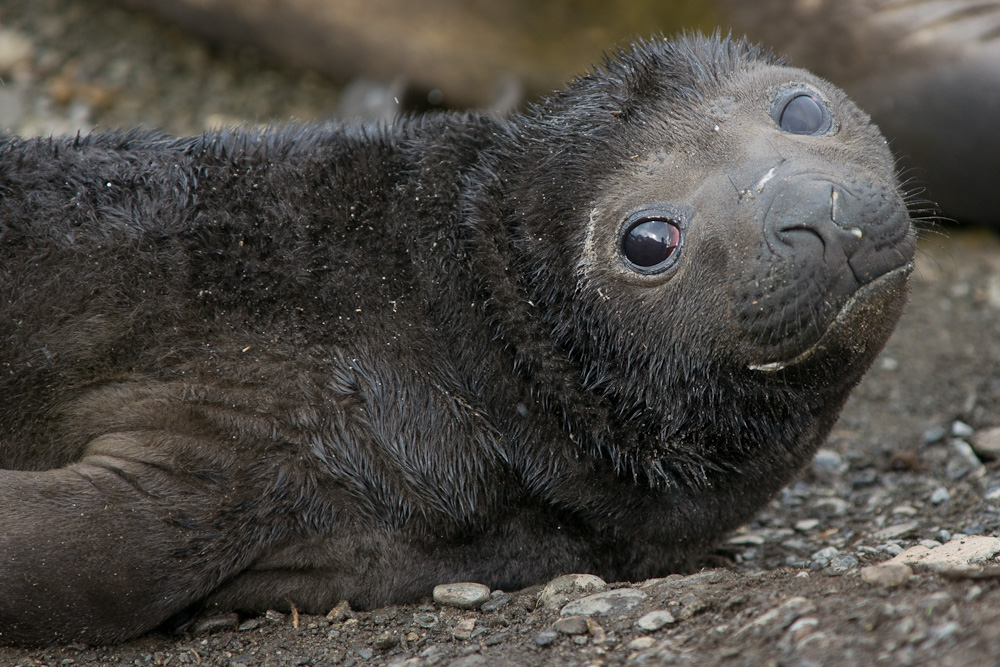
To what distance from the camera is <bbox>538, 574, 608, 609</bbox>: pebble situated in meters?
3.60

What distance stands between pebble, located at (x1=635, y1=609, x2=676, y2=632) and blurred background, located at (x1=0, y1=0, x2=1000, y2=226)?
4.55m

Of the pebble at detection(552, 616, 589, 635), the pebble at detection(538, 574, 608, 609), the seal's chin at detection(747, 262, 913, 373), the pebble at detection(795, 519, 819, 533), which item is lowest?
the pebble at detection(552, 616, 589, 635)

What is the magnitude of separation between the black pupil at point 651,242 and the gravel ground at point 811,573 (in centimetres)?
113

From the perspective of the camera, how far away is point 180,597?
3561mm

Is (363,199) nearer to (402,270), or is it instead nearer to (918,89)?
(402,270)

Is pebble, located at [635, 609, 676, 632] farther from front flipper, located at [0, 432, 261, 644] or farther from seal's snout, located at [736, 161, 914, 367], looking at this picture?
front flipper, located at [0, 432, 261, 644]

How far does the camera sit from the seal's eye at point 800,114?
157 inches

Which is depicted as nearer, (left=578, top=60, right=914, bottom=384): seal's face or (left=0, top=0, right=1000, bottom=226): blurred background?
(left=578, top=60, right=914, bottom=384): seal's face

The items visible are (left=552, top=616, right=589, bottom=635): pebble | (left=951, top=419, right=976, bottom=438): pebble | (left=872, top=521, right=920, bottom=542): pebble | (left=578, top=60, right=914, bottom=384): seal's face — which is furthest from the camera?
(left=951, top=419, right=976, bottom=438): pebble

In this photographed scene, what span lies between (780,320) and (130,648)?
8.17ft

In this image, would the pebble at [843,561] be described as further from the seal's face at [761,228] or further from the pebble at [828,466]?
the pebble at [828,466]

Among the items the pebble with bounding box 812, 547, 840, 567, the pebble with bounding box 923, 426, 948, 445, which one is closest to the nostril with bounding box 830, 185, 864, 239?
the pebble with bounding box 812, 547, 840, 567

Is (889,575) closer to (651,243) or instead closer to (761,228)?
(761,228)

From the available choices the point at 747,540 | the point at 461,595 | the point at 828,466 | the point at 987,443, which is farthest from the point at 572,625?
the point at 987,443
